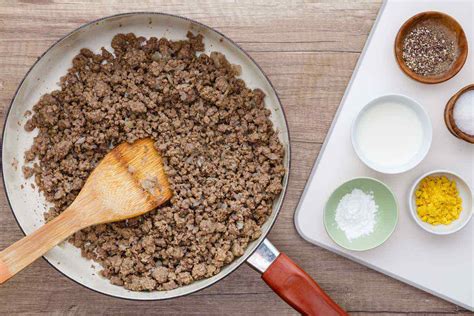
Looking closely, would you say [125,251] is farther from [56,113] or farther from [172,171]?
[56,113]

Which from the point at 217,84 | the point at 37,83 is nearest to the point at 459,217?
the point at 217,84

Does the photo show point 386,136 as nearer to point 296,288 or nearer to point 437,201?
point 437,201

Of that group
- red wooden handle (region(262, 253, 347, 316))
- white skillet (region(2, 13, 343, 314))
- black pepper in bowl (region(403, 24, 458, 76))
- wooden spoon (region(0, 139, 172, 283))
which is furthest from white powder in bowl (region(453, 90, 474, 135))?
wooden spoon (region(0, 139, 172, 283))

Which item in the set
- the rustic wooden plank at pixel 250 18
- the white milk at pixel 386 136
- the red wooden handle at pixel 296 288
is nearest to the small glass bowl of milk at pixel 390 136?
the white milk at pixel 386 136

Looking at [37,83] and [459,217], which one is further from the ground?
[37,83]

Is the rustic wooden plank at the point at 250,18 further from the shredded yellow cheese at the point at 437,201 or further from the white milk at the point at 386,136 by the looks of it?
the shredded yellow cheese at the point at 437,201

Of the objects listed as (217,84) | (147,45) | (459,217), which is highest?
(147,45)

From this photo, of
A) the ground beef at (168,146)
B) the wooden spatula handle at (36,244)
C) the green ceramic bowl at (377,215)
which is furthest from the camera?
the green ceramic bowl at (377,215)
